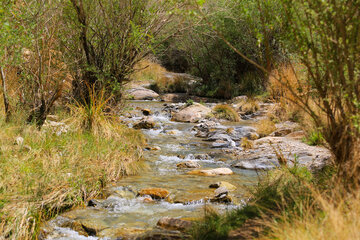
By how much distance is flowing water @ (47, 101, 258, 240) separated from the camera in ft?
15.0

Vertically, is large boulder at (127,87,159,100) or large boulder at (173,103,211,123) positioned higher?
large boulder at (127,87,159,100)

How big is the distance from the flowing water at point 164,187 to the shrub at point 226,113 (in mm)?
3679

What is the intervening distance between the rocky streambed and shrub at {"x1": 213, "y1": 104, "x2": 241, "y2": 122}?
1675mm

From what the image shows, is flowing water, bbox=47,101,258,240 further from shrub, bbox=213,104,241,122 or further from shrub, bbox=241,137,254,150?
shrub, bbox=213,104,241,122

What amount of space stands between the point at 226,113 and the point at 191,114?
128 centimetres

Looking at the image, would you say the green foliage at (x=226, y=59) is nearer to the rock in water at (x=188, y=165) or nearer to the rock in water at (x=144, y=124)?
the rock in water at (x=144, y=124)

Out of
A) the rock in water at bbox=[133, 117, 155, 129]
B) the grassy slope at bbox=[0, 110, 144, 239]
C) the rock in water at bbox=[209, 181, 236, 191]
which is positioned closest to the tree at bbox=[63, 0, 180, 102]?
the grassy slope at bbox=[0, 110, 144, 239]

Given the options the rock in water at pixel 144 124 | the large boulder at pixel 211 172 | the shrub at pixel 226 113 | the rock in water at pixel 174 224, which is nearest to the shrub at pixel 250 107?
the shrub at pixel 226 113

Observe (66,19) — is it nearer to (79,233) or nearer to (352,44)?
(79,233)

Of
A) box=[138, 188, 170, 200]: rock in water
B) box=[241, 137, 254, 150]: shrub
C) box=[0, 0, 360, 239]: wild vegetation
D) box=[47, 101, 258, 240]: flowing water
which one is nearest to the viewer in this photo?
box=[0, 0, 360, 239]: wild vegetation

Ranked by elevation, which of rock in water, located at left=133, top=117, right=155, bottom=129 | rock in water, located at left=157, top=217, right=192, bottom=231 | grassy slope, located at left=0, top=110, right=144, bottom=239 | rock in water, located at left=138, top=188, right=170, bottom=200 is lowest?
rock in water, located at left=133, top=117, right=155, bottom=129

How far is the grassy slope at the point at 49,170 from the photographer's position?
13.2ft

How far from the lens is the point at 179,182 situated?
249 inches

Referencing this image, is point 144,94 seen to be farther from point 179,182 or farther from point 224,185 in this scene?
point 224,185
